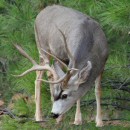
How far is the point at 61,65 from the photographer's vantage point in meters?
4.30

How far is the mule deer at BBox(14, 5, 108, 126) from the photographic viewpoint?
4.14m

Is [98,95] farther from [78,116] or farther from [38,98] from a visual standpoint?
[38,98]

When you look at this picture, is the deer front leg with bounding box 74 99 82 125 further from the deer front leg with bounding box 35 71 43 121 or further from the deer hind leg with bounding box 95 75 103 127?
the deer front leg with bounding box 35 71 43 121

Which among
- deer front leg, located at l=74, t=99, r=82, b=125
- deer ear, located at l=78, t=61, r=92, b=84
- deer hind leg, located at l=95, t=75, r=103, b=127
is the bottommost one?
deer front leg, located at l=74, t=99, r=82, b=125

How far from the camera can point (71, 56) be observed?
13.7 ft

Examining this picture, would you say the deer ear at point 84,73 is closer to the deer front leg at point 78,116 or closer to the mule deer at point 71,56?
the mule deer at point 71,56

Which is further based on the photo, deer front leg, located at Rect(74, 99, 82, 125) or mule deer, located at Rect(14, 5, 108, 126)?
deer front leg, located at Rect(74, 99, 82, 125)

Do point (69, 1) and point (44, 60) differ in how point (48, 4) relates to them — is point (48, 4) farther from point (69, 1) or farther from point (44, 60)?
point (44, 60)

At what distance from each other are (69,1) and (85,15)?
1.19ft

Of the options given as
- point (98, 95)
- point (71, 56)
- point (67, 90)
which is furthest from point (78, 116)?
point (71, 56)

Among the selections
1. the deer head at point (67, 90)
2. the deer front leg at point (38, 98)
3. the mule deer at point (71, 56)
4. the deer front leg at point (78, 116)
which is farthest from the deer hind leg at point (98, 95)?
the deer front leg at point (38, 98)

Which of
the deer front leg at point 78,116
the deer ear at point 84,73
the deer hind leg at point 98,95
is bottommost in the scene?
the deer front leg at point 78,116

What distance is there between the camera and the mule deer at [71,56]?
414 cm

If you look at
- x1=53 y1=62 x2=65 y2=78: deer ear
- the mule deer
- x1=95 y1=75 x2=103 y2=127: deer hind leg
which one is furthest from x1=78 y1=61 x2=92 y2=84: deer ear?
x1=95 y1=75 x2=103 y2=127: deer hind leg
